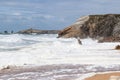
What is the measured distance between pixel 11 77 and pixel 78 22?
168ft

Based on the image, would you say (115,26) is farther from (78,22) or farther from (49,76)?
(49,76)

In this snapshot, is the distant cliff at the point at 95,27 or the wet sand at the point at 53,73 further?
the distant cliff at the point at 95,27

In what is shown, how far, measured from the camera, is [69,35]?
212 ft

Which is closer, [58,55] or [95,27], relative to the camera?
[58,55]

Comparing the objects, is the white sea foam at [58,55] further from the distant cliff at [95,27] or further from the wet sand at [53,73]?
the distant cliff at [95,27]

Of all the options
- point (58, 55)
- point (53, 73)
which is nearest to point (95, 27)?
point (58, 55)

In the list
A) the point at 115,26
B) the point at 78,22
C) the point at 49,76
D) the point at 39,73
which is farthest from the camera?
the point at 78,22

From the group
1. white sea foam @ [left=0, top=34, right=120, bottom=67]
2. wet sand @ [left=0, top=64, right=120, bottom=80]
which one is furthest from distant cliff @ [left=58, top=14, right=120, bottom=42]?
wet sand @ [left=0, top=64, right=120, bottom=80]

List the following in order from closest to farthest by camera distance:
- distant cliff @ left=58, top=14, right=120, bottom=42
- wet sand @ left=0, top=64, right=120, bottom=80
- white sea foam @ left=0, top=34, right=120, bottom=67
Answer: wet sand @ left=0, top=64, right=120, bottom=80 < white sea foam @ left=0, top=34, right=120, bottom=67 < distant cliff @ left=58, top=14, right=120, bottom=42

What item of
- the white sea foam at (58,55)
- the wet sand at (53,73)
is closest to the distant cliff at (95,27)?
the white sea foam at (58,55)

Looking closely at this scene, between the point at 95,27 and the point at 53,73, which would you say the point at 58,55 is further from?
the point at 95,27

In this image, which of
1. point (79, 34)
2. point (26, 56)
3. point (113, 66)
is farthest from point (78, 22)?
point (113, 66)

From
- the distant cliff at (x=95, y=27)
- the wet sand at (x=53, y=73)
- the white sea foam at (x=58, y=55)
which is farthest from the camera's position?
the distant cliff at (x=95, y=27)

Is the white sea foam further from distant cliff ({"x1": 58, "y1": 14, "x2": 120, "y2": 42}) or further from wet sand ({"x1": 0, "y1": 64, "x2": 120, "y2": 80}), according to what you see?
distant cliff ({"x1": 58, "y1": 14, "x2": 120, "y2": 42})
